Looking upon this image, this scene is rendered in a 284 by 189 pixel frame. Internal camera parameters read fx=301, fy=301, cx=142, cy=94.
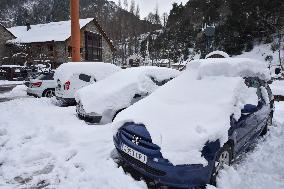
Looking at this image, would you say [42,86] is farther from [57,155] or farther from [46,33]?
[46,33]

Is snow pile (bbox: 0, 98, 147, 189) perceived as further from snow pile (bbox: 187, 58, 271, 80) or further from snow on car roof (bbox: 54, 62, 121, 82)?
snow on car roof (bbox: 54, 62, 121, 82)

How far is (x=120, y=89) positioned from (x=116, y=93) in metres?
0.17

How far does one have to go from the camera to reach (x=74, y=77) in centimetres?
1020

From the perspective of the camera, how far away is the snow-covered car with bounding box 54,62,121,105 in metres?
10.1

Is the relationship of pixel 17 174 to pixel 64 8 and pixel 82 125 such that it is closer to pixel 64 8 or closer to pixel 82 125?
pixel 82 125

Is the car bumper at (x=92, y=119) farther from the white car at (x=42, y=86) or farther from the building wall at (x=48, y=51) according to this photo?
the building wall at (x=48, y=51)

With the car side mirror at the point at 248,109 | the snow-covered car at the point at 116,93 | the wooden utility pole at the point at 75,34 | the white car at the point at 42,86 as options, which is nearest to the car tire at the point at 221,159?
the car side mirror at the point at 248,109

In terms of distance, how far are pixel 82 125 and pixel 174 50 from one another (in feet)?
177

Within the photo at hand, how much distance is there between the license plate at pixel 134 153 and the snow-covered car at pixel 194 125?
1cm

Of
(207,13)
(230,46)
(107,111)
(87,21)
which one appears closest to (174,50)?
(207,13)

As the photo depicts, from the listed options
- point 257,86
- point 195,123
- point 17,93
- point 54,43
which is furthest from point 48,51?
point 195,123

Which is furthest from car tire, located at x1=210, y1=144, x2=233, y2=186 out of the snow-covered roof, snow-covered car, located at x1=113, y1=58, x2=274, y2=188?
the snow-covered roof

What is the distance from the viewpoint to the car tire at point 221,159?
4036 mm

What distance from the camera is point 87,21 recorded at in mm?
43219
